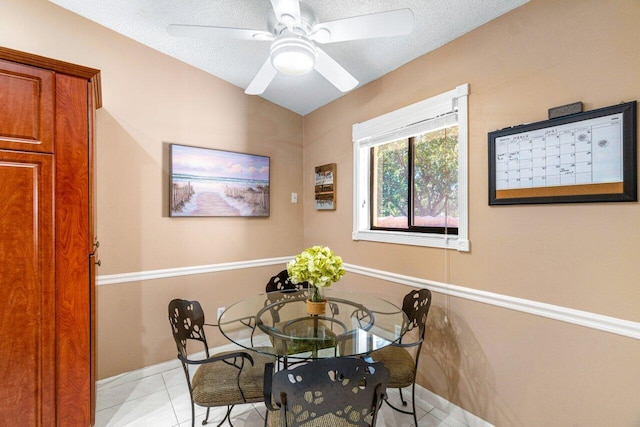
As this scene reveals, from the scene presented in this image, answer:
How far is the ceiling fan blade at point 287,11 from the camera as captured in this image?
4.32ft

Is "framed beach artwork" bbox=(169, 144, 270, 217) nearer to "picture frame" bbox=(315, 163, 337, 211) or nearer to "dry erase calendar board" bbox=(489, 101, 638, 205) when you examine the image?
"picture frame" bbox=(315, 163, 337, 211)

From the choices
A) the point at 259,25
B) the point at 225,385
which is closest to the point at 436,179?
the point at 259,25

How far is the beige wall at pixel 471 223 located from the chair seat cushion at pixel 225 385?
1120mm

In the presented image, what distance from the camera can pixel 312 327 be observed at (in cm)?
167

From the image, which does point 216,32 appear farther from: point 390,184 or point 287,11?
point 390,184

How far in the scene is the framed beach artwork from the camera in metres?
2.55

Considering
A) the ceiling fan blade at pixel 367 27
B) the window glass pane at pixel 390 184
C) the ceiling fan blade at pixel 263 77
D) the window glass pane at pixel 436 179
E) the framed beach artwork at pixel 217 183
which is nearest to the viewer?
the ceiling fan blade at pixel 367 27

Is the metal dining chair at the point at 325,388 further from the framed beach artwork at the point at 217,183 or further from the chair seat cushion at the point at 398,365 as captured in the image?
the framed beach artwork at the point at 217,183

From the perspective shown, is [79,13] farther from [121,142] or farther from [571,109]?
[571,109]

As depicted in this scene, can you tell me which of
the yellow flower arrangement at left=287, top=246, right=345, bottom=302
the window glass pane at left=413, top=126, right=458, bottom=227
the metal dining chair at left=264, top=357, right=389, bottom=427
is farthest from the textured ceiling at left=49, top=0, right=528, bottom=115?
the metal dining chair at left=264, top=357, right=389, bottom=427

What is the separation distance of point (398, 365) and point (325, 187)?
181cm

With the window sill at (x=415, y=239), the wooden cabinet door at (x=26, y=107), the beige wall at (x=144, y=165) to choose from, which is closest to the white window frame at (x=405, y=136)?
the window sill at (x=415, y=239)

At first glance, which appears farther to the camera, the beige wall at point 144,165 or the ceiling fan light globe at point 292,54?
the beige wall at point 144,165

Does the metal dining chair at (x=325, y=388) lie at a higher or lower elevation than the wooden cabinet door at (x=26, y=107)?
lower
